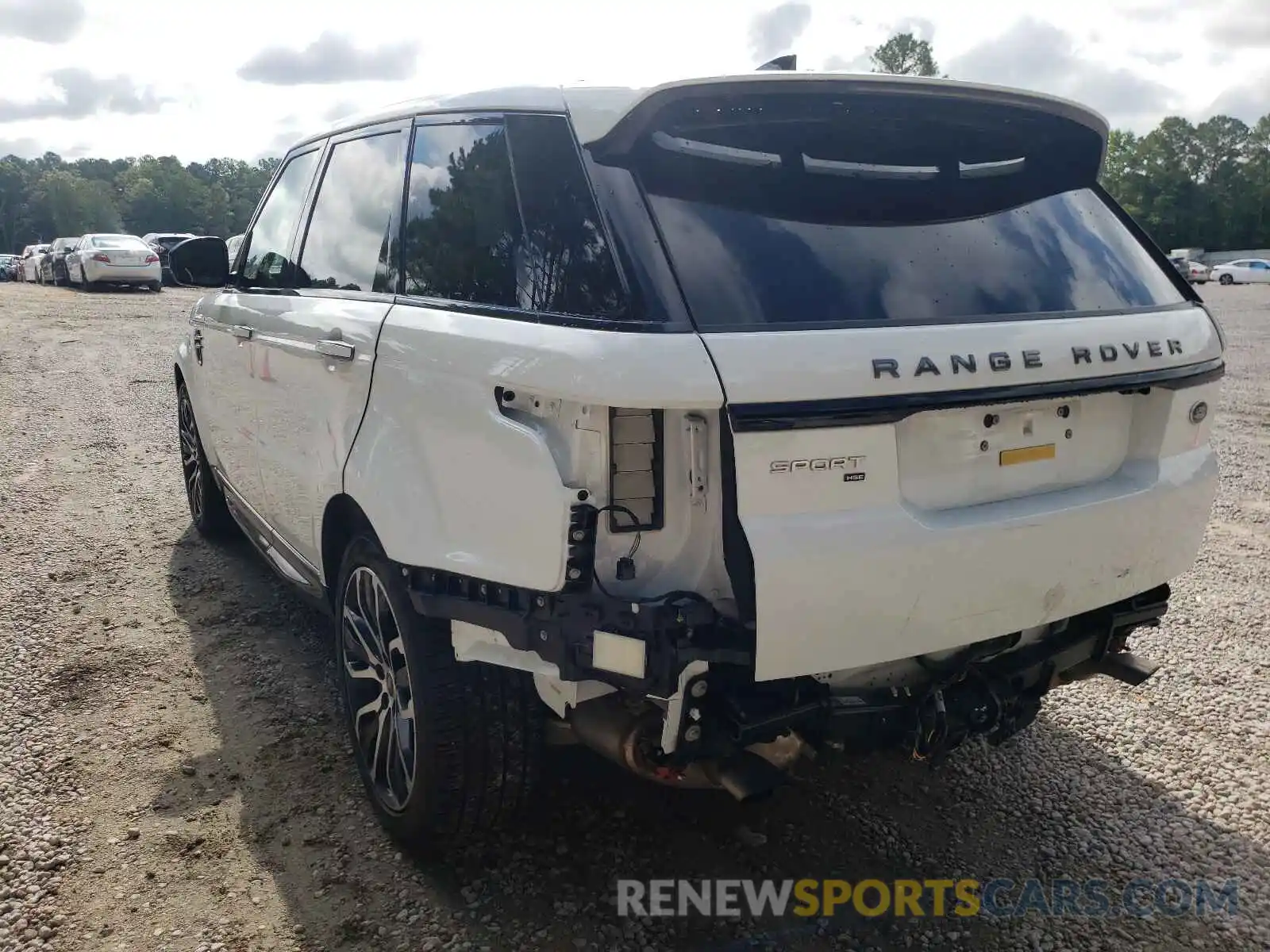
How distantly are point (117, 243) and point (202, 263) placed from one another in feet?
80.5

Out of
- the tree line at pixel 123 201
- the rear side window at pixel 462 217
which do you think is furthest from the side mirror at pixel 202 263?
the tree line at pixel 123 201

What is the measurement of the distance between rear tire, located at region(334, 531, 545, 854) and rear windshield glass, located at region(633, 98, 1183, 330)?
112 cm

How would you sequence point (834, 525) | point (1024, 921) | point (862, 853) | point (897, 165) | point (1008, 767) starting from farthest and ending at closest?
point (1008, 767), point (862, 853), point (1024, 921), point (897, 165), point (834, 525)

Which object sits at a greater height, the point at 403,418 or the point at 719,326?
the point at 719,326

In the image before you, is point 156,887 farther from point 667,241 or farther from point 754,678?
point 667,241

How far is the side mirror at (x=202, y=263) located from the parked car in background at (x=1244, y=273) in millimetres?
52867

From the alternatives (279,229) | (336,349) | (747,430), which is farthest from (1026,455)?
(279,229)

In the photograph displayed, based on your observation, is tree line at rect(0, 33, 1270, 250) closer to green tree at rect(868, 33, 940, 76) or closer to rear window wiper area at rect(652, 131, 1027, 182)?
green tree at rect(868, 33, 940, 76)

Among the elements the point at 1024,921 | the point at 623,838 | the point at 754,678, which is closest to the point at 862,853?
the point at 1024,921

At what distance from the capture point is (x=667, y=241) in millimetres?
2248

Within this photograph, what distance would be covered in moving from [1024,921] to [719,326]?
182 cm

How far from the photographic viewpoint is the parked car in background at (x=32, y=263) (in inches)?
1283

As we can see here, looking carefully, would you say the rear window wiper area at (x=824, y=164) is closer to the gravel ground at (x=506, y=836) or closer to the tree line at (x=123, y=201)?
the gravel ground at (x=506, y=836)

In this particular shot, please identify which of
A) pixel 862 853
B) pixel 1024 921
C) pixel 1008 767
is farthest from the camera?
pixel 1008 767
